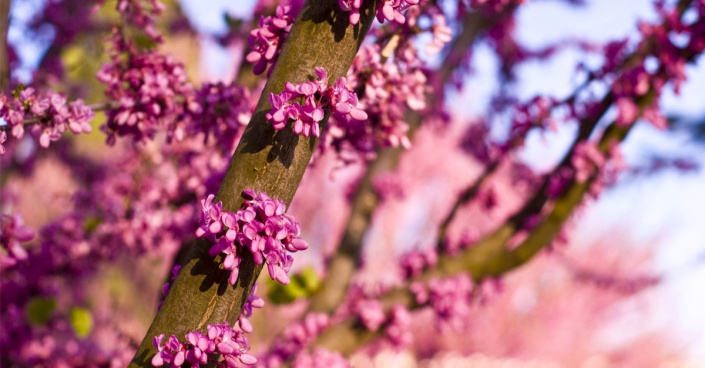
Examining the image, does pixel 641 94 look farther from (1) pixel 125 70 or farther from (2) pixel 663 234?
(2) pixel 663 234

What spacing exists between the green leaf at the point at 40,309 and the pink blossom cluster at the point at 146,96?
82.9 inches

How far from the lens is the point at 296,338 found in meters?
4.18

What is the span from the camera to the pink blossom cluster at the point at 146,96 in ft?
8.17

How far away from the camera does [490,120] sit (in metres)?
7.27

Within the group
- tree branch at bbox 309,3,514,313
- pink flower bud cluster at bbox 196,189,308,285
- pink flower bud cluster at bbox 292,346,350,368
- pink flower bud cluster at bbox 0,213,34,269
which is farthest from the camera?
tree branch at bbox 309,3,514,313

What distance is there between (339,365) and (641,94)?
102 inches

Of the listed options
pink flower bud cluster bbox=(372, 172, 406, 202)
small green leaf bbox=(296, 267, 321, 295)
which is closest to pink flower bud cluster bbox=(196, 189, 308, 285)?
small green leaf bbox=(296, 267, 321, 295)

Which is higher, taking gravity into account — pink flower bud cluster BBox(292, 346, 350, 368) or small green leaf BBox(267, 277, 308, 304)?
small green leaf BBox(267, 277, 308, 304)

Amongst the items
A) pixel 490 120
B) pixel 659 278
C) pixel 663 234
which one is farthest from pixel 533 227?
pixel 663 234

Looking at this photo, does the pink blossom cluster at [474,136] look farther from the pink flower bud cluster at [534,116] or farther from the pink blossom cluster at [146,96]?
the pink blossom cluster at [146,96]

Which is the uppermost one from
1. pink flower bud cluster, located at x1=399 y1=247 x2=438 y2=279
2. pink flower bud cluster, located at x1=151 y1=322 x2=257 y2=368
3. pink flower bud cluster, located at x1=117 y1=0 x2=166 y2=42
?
pink flower bud cluster, located at x1=399 y1=247 x2=438 y2=279

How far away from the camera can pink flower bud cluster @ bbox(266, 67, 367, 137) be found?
178 centimetres

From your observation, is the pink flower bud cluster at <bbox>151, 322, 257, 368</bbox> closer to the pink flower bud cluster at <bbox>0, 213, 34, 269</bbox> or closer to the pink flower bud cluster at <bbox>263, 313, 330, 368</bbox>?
the pink flower bud cluster at <bbox>0, 213, 34, 269</bbox>

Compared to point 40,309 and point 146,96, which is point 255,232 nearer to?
point 146,96
